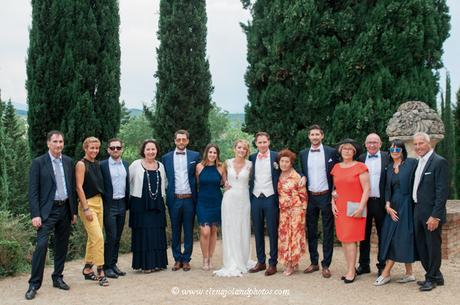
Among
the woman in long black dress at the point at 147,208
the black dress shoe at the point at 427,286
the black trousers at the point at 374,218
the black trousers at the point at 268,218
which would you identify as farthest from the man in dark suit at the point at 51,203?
the black dress shoe at the point at 427,286

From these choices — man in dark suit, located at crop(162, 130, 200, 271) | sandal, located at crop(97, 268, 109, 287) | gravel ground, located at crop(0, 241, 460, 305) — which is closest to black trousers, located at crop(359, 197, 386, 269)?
gravel ground, located at crop(0, 241, 460, 305)

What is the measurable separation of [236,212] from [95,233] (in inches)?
71.7

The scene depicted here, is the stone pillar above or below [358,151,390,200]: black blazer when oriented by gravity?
above

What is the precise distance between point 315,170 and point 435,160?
1496 mm

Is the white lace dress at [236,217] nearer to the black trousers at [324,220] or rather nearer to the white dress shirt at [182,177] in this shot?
the white dress shirt at [182,177]


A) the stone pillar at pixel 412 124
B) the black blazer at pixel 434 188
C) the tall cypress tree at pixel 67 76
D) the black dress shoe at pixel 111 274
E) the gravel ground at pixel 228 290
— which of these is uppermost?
the tall cypress tree at pixel 67 76

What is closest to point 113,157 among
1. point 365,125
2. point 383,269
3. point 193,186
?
point 193,186

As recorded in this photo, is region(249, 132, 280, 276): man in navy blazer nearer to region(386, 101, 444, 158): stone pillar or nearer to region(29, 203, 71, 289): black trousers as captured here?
region(29, 203, 71, 289): black trousers

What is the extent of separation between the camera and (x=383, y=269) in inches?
267

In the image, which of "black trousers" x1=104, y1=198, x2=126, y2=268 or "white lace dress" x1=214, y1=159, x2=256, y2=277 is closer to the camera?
"black trousers" x1=104, y1=198, x2=126, y2=268

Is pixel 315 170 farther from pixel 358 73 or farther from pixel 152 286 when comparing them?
pixel 358 73

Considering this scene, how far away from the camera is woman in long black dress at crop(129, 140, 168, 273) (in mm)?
7031

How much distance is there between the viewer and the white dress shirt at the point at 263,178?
22.8ft

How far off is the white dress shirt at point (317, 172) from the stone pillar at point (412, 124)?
2.49 metres
